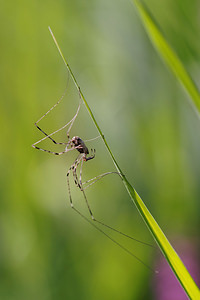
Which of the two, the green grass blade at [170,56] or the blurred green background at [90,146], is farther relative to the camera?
the blurred green background at [90,146]

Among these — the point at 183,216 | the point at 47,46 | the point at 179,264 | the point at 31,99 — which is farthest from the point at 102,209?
the point at 179,264

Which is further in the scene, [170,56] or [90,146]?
[90,146]

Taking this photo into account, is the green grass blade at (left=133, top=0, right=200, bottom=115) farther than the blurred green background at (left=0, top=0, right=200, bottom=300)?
No
